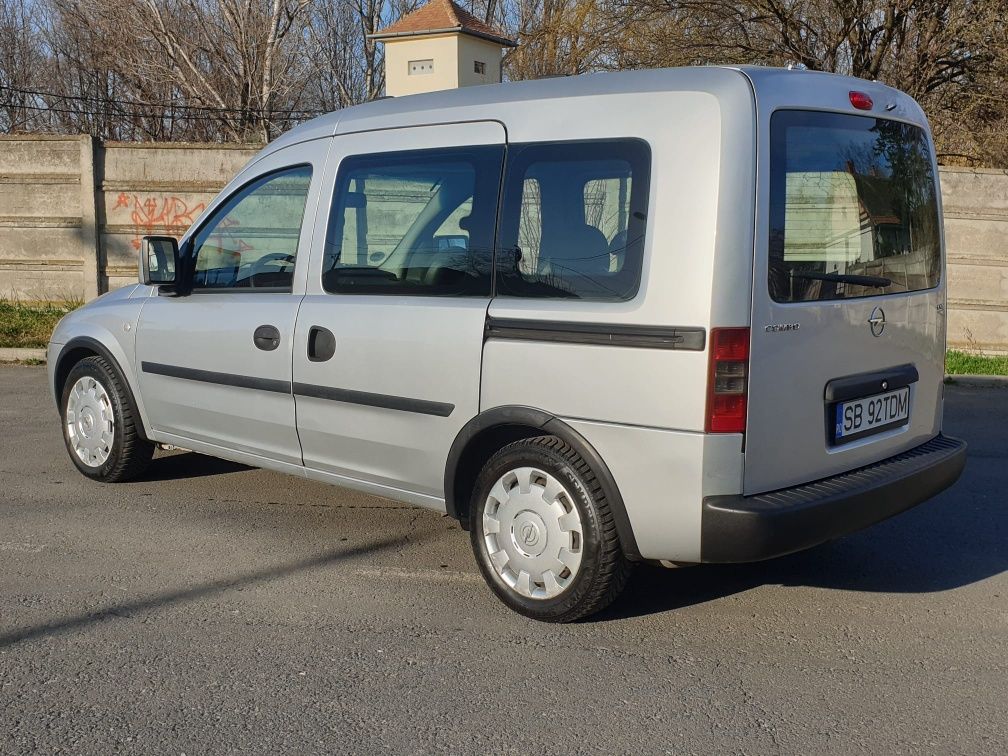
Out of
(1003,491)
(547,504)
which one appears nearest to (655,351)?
(547,504)

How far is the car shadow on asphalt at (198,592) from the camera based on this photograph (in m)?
3.80

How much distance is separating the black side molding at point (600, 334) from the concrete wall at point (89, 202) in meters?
9.05

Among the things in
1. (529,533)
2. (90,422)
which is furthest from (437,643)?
(90,422)

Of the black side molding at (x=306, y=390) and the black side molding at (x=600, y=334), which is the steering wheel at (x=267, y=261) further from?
the black side molding at (x=600, y=334)

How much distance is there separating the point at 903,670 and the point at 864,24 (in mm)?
13494

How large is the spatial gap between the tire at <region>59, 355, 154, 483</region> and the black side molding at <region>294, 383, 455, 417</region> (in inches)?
59.2

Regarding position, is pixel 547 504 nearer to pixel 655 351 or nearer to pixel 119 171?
pixel 655 351

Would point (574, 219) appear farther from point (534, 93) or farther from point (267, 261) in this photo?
point (267, 261)

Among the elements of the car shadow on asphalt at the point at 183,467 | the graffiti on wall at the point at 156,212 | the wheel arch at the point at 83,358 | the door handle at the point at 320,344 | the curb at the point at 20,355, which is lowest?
the car shadow on asphalt at the point at 183,467

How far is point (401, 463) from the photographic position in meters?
4.39

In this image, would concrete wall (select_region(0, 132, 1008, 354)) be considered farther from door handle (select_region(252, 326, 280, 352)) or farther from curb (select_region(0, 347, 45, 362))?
door handle (select_region(252, 326, 280, 352))

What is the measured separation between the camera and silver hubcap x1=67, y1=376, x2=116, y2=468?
5789mm

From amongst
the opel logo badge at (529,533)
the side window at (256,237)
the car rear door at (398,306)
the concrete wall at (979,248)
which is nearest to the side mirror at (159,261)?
the side window at (256,237)

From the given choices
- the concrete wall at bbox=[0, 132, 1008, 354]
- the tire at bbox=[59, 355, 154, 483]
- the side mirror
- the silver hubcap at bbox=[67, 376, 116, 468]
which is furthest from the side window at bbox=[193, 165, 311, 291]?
the concrete wall at bbox=[0, 132, 1008, 354]
